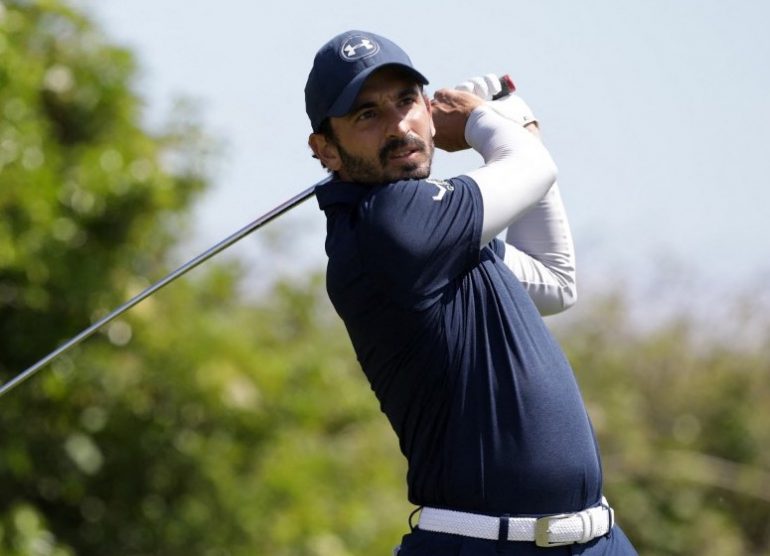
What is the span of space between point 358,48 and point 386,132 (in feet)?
0.56

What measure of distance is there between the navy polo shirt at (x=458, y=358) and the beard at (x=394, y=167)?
72 mm

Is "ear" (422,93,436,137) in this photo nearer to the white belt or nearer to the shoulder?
the shoulder

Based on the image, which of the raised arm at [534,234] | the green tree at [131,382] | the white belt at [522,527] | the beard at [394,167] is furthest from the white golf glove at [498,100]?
the green tree at [131,382]

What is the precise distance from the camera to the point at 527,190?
3.08m

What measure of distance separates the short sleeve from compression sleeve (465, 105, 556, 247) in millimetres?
37

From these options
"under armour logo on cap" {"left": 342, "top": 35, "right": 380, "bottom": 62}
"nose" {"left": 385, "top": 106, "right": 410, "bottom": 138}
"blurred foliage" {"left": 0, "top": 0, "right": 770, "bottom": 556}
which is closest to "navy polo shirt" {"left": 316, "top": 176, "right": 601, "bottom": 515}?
"nose" {"left": 385, "top": 106, "right": 410, "bottom": 138}

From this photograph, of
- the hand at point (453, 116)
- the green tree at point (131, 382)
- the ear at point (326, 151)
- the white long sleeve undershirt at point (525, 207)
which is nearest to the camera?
the white long sleeve undershirt at point (525, 207)

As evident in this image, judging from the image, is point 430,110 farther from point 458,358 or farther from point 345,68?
point 458,358

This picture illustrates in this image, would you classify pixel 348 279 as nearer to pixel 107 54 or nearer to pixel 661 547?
pixel 107 54

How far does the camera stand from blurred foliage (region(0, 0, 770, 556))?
772cm

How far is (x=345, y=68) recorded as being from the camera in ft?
10.1

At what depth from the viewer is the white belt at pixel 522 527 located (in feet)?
9.67

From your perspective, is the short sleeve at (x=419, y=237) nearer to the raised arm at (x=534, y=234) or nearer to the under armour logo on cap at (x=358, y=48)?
the raised arm at (x=534, y=234)

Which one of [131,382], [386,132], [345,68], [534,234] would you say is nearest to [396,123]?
[386,132]
